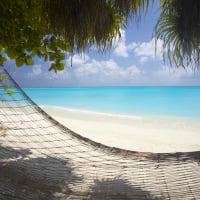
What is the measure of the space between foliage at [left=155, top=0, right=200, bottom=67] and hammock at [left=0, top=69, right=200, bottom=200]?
0.75m

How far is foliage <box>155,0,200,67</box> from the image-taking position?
5.75 ft

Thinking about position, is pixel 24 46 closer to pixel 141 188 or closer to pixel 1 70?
pixel 141 188

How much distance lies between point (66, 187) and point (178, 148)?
9.64 ft

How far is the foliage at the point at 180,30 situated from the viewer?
1754 mm

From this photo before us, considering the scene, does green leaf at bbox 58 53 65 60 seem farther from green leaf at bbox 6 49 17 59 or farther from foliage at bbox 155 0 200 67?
foliage at bbox 155 0 200 67

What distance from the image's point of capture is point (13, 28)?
110 centimetres

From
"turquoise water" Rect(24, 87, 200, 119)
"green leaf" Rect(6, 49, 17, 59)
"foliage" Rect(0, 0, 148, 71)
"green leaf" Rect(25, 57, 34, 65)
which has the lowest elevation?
"green leaf" Rect(25, 57, 34, 65)

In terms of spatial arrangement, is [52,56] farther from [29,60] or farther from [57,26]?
[57,26]

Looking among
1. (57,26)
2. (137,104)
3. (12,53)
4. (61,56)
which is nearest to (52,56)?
(61,56)

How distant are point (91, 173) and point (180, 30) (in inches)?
47.0

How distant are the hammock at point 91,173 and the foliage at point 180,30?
75 cm

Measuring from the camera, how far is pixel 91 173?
6.59ft

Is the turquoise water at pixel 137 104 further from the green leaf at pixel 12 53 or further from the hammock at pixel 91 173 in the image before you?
the green leaf at pixel 12 53

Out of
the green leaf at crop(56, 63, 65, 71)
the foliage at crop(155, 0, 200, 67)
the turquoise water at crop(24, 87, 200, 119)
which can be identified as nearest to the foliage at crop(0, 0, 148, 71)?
the green leaf at crop(56, 63, 65, 71)
